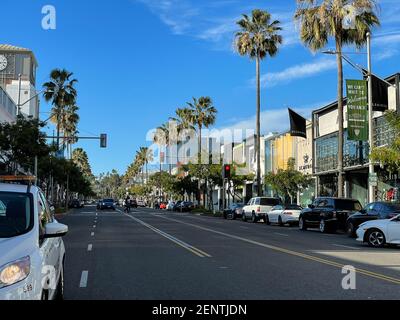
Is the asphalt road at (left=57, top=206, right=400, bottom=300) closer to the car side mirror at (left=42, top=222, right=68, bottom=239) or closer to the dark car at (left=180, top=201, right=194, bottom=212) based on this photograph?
the car side mirror at (left=42, top=222, right=68, bottom=239)

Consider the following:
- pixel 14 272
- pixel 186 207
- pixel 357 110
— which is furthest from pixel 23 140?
pixel 186 207

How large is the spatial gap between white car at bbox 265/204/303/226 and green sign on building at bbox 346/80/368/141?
5.76 metres

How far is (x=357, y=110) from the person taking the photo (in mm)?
32219

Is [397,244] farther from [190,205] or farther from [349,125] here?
[190,205]

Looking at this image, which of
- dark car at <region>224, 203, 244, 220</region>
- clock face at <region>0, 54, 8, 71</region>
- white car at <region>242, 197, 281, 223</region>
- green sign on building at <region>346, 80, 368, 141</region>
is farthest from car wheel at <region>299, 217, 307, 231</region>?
clock face at <region>0, 54, 8, 71</region>

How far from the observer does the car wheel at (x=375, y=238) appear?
770 inches

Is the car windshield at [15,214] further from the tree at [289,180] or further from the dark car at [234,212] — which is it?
the dark car at [234,212]

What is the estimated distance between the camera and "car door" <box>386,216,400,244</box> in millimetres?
19031

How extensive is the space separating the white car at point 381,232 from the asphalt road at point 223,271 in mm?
610

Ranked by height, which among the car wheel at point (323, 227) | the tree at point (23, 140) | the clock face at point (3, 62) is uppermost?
the clock face at point (3, 62)

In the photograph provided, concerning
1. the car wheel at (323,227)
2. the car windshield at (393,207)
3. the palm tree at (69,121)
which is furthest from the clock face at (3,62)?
the car windshield at (393,207)

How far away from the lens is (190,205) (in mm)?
73312

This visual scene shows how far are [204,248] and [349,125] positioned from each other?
17.6m
